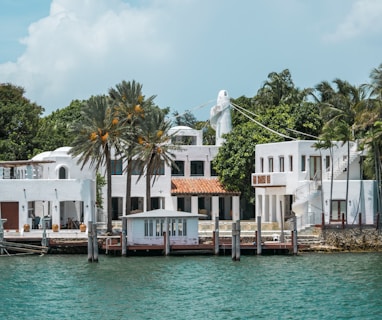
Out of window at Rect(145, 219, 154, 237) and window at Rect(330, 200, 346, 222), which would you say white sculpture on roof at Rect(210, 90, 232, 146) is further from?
window at Rect(145, 219, 154, 237)

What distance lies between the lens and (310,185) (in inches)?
3302

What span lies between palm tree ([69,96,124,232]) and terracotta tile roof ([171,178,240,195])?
1218cm

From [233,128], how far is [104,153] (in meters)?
21.4

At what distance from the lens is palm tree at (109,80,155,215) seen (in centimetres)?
8450

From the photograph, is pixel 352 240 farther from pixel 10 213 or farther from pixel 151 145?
pixel 10 213

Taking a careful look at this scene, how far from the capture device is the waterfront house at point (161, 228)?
7450 centimetres

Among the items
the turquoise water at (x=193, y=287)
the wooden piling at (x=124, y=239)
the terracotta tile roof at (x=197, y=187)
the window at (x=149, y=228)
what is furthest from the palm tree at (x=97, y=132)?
the terracotta tile roof at (x=197, y=187)

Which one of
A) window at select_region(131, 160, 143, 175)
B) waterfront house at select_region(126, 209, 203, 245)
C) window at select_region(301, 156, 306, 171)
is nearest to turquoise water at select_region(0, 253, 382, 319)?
waterfront house at select_region(126, 209, 203, 245)

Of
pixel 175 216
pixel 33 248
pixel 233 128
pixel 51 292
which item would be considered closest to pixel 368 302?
pixel 51 292

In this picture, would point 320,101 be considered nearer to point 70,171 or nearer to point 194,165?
point 194,165

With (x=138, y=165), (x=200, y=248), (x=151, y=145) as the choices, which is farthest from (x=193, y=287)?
(x=138, y=165)

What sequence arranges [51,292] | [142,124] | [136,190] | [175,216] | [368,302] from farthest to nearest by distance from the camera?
[136,190], [142,124], [175,216], [51,292], [368,302]

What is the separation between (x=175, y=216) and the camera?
74.8 m

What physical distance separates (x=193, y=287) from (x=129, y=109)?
94.0ft
